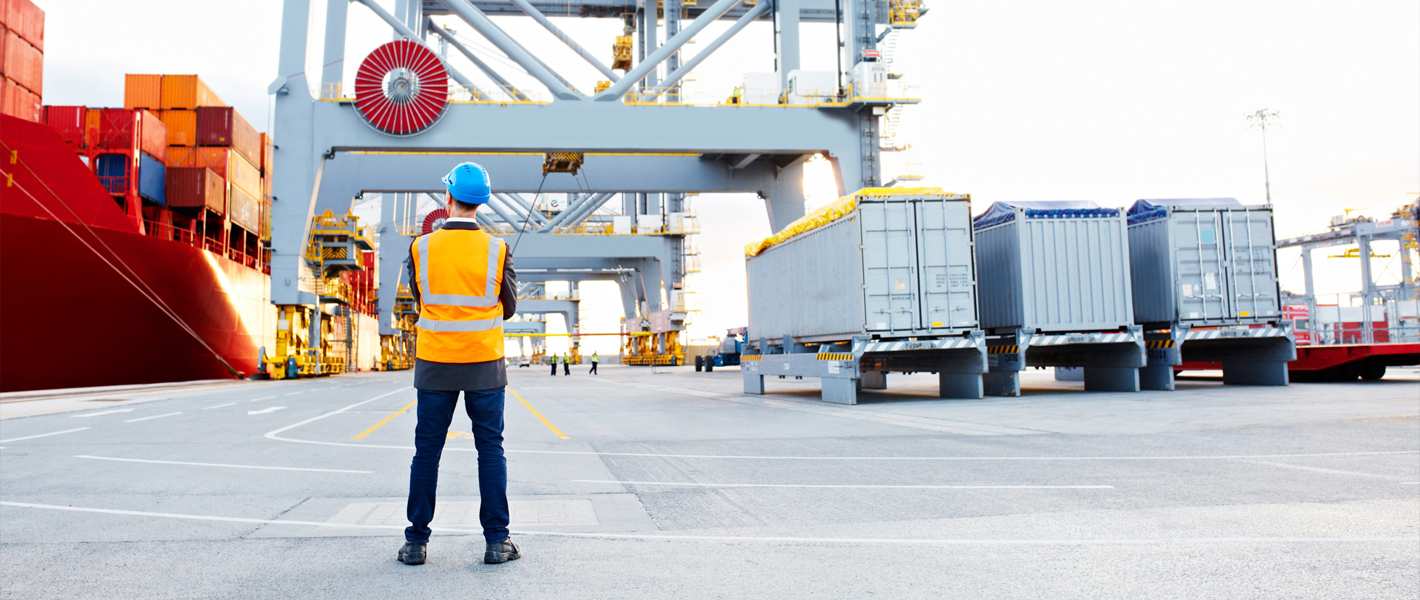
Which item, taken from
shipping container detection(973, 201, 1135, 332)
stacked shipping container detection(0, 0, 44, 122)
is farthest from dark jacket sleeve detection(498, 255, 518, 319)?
stacked shipping container detection(0, 0, 44, 122)

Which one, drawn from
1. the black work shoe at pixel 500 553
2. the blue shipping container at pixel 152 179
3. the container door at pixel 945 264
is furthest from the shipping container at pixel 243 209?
the black work shoe at pixel 500 553

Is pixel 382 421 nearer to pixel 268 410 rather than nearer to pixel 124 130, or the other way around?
pixel 268 410

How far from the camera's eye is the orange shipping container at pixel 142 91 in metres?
29.8

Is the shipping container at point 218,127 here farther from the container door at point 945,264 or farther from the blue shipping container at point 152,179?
the container door at point 945,264

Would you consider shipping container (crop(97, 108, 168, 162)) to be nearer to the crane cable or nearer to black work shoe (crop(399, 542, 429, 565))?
the crane cable

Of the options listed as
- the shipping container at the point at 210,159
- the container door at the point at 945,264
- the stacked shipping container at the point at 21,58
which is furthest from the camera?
the shipping container at the point at 210,159

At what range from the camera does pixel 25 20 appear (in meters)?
23.3

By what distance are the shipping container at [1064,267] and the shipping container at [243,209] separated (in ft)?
88.2

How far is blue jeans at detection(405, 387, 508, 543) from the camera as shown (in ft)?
12.0

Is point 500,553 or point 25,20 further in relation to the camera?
point 25,20

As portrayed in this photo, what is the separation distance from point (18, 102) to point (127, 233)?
4.80 meters

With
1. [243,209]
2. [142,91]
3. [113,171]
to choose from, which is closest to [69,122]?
[113,171]

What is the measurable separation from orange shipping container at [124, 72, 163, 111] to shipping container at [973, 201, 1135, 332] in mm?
29212

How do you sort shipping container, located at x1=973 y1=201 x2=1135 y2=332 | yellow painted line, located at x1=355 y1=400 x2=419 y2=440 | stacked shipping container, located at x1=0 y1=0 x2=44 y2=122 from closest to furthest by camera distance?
yellow painted line, located at x1=355 y1=400 x2=419 y2=440, shipping container, located at x1=973 y1=201 x2=1135 y2=332, stacked shipping container, located at x1=0 y1=0 x2=44 y2=122
